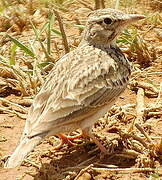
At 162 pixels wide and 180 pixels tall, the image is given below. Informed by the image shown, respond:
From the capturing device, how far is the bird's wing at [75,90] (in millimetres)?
4516

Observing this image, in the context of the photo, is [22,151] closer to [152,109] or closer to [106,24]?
[106,24]

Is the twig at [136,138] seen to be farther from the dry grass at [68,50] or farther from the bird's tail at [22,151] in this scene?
the bird's tail at [22,151]

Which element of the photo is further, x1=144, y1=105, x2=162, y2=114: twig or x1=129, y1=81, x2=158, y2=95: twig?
x1=129, y1=81, x2=158, y2=95: twig

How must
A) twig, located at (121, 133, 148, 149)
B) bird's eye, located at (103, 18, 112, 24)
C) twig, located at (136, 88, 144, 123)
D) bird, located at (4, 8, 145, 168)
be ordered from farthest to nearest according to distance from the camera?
twig, located at (136, 88, 144, 123), bird's eye, located at (103, 18, 112, 24), twig, located at (121, 133, 148, 149), bird, located at (4, 8, 145, 168)

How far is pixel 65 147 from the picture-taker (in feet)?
17.0

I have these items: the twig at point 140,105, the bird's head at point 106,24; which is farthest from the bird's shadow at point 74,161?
the bird's head at point 106,24

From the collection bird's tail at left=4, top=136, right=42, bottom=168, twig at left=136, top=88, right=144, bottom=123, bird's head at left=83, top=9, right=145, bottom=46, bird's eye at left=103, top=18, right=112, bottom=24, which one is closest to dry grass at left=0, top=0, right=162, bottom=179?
twig at left=136, top=88, right=144, bottom=123

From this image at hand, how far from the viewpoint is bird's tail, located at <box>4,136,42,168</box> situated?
4219mm

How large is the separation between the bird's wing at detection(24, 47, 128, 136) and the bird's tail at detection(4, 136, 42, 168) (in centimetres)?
6

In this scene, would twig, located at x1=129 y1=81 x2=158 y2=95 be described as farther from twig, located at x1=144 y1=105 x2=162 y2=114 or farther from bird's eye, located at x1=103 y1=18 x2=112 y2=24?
bird's eye, located at x1=103 y1=18 x2=112 y2=24

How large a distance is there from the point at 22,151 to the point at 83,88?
84cm

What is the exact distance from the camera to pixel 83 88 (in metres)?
4.76

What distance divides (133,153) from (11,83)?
6.65 feet

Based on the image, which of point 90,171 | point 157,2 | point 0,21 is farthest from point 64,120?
point 157,2
